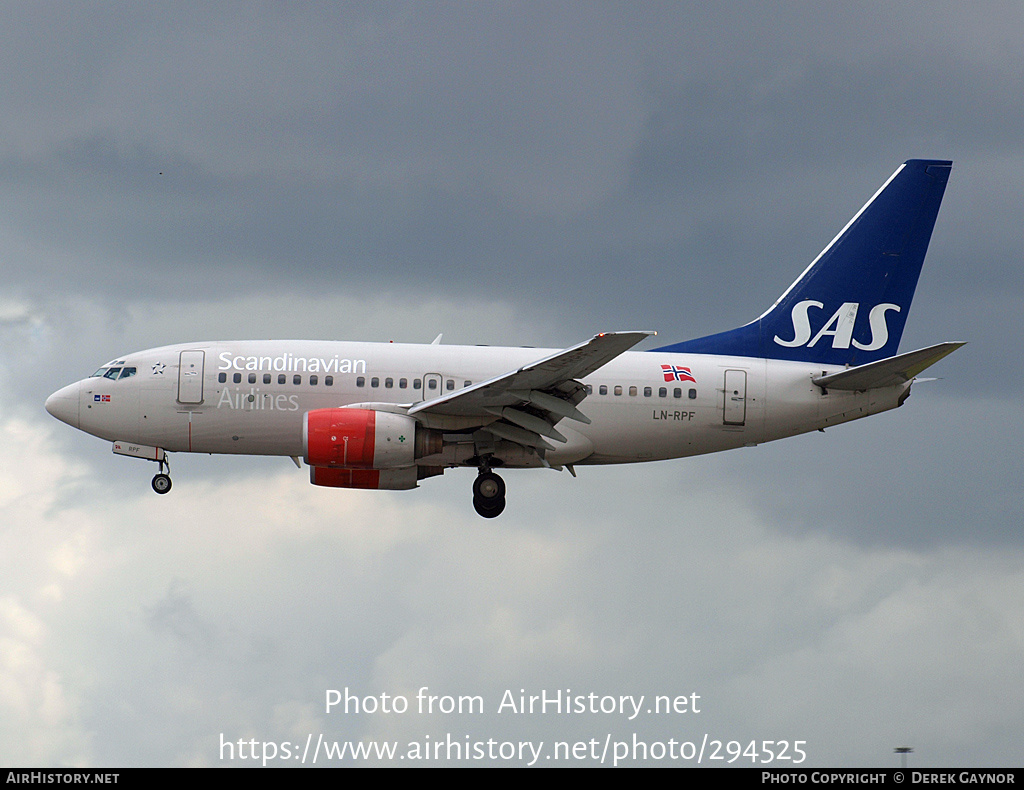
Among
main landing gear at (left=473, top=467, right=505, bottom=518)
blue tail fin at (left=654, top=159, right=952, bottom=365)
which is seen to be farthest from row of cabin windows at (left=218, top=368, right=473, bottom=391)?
blue tail fin at (left=654, top=159, right=952, bottom=365)

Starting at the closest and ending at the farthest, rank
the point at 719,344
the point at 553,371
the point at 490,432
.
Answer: the point at 553,371 → the point at 490,432 → the point at 719,344

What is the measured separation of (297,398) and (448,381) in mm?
4846

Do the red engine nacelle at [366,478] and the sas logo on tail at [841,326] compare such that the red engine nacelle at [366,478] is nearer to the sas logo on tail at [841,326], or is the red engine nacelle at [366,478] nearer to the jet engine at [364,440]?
the jet engine at [364,440]

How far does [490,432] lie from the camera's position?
147 feet

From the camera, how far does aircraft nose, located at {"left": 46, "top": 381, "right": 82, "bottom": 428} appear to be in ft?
153

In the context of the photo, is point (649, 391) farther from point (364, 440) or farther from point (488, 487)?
point (364, 440)

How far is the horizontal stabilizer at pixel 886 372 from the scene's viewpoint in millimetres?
42281

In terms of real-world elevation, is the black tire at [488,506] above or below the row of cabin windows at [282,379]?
below

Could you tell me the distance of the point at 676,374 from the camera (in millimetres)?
46125

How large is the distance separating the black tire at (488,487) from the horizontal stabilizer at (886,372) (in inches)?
433

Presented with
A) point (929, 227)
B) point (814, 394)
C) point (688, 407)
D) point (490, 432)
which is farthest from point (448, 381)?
point (929, 227)

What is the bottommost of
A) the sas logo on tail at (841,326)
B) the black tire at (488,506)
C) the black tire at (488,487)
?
the black tire at (488,506)

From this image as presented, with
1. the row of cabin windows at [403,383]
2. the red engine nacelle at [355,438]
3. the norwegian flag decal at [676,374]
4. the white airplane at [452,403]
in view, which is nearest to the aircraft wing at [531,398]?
the white airplane at [452,403]

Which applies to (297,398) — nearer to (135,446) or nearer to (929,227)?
(135,446)
